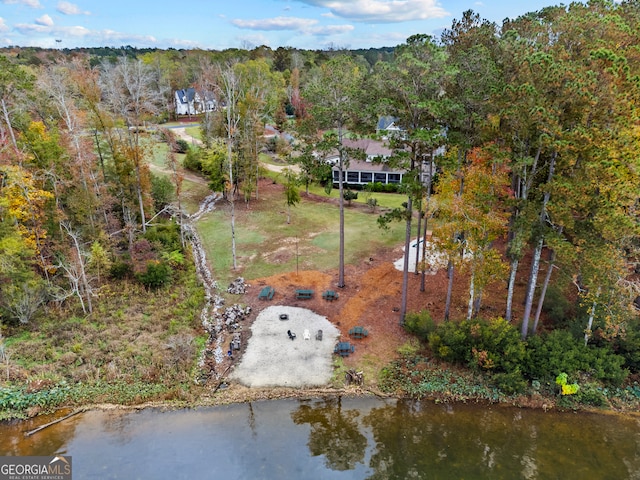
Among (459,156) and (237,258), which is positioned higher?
(459,156)

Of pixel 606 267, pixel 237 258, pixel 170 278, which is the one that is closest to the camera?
pixel 606 267

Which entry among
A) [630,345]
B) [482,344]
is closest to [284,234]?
[482,344]

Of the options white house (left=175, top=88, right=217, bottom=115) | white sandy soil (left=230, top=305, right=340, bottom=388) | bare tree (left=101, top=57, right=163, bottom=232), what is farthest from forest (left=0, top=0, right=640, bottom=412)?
white house (left=175, top=88, right=217, bottom=115)

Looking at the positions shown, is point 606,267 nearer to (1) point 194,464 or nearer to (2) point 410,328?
(2) point 410,328

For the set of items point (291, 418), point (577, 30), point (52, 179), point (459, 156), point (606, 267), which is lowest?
point (291, 418)

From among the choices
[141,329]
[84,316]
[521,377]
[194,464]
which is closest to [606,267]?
[521,377]

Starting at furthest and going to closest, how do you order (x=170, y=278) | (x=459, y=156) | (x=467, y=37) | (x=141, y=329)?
(x=170, y=278)
(x=141, y=329)
(x=467, y=37)
(x=459, y=156)

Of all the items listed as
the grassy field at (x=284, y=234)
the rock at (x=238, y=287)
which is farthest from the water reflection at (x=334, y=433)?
the grassy field at (x=284, y=234)

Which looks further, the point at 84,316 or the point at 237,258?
the point at 237,258

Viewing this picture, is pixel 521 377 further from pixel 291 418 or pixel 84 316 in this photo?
pixel 84 316
